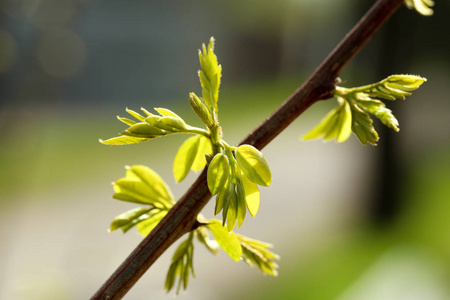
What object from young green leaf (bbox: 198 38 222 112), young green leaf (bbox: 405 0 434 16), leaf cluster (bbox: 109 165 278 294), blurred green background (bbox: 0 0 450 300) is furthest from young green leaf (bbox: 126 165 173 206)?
blurred green background (bbox: 0 0 450 300)

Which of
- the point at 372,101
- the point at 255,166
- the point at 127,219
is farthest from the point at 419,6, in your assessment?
the point at 127,219

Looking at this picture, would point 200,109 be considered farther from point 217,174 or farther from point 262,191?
point 262,191

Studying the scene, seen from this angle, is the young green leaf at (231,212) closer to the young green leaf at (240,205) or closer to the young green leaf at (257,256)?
the young green leaf at (240,205)

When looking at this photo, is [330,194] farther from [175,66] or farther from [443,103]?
[175,66]

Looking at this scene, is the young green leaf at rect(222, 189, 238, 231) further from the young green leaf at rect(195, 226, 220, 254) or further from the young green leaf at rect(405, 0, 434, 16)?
the young green leaf at rect(405, 0, 434, 16)

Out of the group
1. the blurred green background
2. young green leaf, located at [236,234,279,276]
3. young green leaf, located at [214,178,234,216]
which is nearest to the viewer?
young green leaf, located at [214,178,234,216]
